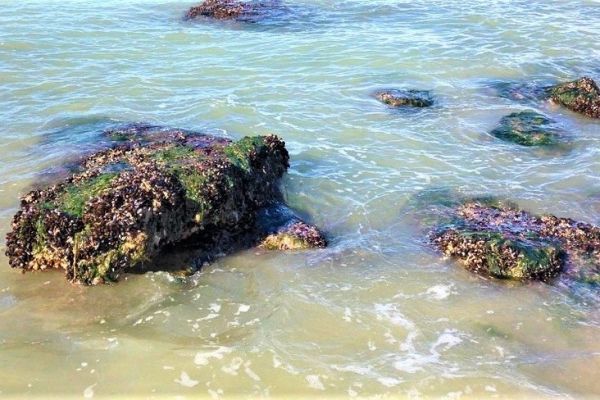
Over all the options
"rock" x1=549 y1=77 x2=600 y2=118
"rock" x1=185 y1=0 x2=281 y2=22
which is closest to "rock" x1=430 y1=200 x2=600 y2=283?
"rock" x1=549 y1=77 x2=600 y2=118

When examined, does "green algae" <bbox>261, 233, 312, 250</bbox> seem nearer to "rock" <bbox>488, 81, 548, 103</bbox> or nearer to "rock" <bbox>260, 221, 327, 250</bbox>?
"rock" <bbox>260, 221, 327, 250</bbox>

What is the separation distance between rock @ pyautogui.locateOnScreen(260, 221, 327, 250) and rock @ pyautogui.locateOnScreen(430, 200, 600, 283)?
6.20 feet

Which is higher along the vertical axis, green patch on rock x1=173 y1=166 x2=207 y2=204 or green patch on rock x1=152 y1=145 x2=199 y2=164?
green patch on rock x1=152 y1=145 x2=199 y2=164

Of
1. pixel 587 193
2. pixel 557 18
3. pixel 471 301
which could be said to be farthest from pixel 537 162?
pixel 557 18

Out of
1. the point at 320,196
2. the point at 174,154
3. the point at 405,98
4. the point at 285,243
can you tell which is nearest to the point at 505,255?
the point at 285,243

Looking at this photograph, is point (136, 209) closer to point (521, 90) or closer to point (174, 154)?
point (174, 154)

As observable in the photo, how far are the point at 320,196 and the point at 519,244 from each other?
3.65 meters

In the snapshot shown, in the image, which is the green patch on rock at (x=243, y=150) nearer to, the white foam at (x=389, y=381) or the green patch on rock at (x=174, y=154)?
the green patch on rock at (x=174, y=154)

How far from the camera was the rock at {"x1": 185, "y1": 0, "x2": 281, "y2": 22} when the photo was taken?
24.3 meters

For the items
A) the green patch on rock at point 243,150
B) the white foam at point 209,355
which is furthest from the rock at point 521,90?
the white foam at point 209,355

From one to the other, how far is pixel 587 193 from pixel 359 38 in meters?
12.6

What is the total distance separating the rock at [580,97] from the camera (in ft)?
48.5

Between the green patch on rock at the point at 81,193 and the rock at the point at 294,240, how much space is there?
2513 millimetres

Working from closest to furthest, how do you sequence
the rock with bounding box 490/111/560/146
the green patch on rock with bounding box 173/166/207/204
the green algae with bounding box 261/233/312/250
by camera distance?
the green patch on rock with bounding box 173/166/207/204, the green algae with bounding box 261/233/312/250, the rock with bounding box 490/111/560/146
